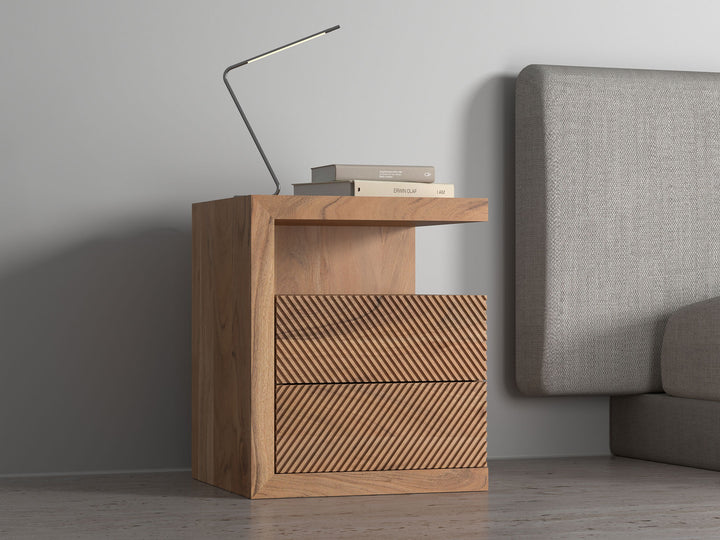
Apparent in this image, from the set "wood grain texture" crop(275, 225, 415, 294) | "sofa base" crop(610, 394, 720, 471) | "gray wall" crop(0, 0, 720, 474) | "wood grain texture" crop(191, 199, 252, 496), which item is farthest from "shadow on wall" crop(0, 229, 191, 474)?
"sofa base" crop(610, 394, 720, 471)

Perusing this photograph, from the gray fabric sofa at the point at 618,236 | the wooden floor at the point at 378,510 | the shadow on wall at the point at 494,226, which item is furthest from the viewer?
the shadow on wall at the point at 494,226

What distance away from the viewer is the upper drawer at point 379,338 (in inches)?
80.5

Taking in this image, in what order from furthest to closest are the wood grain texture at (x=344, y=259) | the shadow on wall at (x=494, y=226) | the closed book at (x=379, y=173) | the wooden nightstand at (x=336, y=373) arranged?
1. the shadow on wall at (x=494, y=226)
2. the wood grain texture at (x=344, y=259)
3. the closed book at (x=379, y=173)
4. the wooden nightstand at (x=336, y=373)

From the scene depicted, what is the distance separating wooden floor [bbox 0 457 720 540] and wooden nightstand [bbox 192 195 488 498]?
0.19ft

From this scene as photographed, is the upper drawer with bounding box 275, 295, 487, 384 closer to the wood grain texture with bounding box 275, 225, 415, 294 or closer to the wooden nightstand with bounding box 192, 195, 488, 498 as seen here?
the wooden nightstand with bounding box 192, 195, 488, 498

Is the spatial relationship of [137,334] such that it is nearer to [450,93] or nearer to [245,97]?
[245,97]

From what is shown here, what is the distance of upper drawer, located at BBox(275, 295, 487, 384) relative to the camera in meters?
2.04

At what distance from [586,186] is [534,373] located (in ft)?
1.63

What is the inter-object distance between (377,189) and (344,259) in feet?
1.13

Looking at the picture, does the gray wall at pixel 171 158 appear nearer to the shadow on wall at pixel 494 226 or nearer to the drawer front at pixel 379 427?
the shadow on wall at pixel 494 226

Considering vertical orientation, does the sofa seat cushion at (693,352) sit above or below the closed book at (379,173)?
below

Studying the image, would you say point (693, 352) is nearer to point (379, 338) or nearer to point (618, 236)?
point (618, 236)

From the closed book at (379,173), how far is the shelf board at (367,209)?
0.28ft

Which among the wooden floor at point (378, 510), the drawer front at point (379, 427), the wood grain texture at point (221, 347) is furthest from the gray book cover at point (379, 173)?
the wooden floor at point (378, 510)
